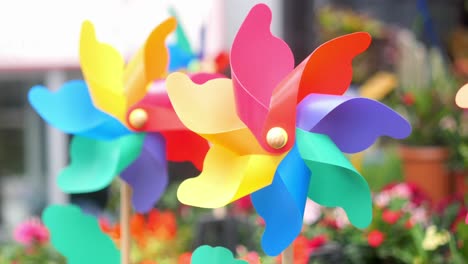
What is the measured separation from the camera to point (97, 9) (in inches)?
67.9

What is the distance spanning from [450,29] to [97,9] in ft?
5.14

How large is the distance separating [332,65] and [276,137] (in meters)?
0.09

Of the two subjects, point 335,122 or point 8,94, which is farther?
point 8,94

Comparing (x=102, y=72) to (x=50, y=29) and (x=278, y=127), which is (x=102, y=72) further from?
(x=50, y=29)

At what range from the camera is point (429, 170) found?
161 centimetres

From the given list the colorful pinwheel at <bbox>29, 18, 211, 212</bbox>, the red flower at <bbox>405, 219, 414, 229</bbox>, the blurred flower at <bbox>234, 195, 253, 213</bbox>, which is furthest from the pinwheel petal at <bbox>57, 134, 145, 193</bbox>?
the blurred flower at <bbox>234, 195, 253, 213</bbox>

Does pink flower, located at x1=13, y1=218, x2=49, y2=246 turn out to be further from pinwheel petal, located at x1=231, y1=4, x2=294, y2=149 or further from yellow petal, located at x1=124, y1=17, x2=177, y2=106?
pinwheel petal, located at x1=231, y1=4, x2=294, y2=149

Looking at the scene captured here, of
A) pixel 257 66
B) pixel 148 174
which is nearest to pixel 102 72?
pixel 148 174

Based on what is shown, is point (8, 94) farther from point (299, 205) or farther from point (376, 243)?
point (299, 205)

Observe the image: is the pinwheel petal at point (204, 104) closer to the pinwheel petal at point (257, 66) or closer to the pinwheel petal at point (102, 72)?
the pinwheel petal at point (257, 66)

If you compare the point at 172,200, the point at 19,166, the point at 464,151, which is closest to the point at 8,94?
the point at 19,166

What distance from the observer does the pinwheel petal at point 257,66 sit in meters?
0.62

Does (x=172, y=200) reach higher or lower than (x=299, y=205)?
lower

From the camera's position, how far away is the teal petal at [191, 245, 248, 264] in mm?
605
